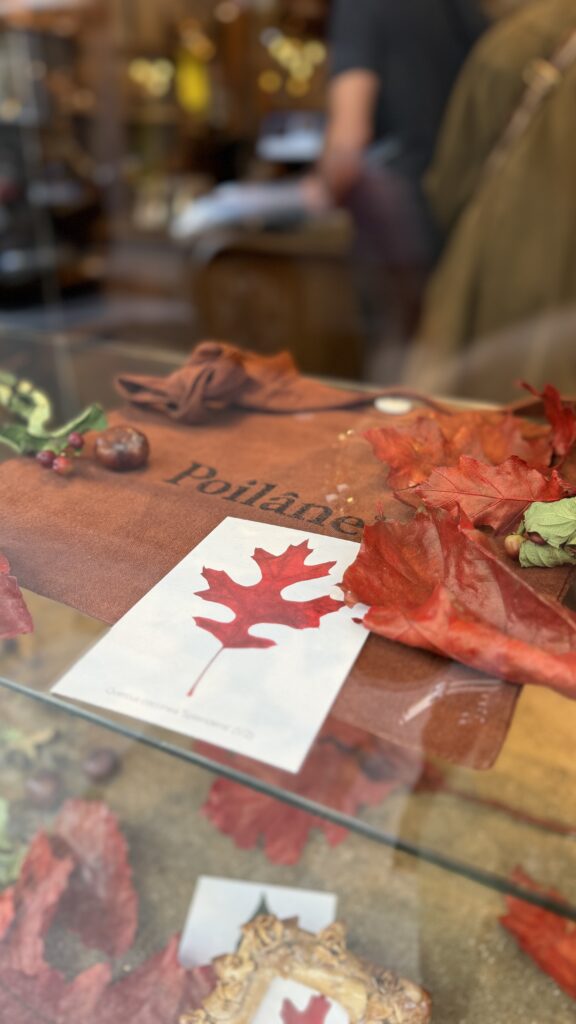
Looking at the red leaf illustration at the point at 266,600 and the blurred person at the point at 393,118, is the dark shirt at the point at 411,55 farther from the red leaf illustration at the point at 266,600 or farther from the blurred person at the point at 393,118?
the red leaf illustration at the point at 266,600

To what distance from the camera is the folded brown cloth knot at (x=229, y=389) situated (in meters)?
0.62

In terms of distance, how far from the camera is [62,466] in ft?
1.77

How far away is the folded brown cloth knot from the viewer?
623 millimetres

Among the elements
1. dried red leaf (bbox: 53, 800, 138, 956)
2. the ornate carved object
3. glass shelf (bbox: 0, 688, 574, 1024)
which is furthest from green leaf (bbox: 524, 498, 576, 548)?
dried red leaf (bbox: 53, 800, 138, 956)

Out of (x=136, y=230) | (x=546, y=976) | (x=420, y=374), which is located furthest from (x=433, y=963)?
(x=136, y=230)

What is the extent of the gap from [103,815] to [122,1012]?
0.22 metres

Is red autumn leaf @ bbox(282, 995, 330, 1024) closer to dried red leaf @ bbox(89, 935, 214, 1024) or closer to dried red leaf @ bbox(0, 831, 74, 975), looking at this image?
dried red leaf @ bbox(89, 935, 214, 1024)

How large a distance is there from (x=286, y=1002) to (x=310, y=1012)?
0.02 m

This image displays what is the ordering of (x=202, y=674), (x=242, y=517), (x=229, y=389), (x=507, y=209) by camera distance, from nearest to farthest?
(x=202, y=674), (x=242, y=517), (x=229, y=389), (x=507, y=209)

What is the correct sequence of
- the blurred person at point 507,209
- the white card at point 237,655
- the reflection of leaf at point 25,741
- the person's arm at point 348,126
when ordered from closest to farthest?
the white card at point 237,655
the reflection of leaf at point 25,741
the blurred person at point 507,209
the person's arm at point 348,126

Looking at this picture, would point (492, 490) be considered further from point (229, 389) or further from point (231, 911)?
point (231, 911)

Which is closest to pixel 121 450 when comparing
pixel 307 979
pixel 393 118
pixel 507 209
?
pixel 307 979

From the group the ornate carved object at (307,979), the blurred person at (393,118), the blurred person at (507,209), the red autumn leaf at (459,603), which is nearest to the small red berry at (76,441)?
the red autumn leaf at (459,603)

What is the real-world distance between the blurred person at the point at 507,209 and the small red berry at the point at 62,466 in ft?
2.44
